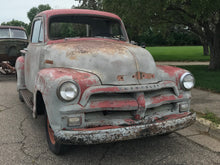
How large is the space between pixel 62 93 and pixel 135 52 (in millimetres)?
1315

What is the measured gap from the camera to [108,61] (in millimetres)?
3434

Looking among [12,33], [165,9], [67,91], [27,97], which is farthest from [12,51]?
[67,91]

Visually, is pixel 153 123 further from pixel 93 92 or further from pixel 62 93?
pixel 62 93

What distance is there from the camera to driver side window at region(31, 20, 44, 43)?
4.59 m

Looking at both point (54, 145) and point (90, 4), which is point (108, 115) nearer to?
point (54, 145)

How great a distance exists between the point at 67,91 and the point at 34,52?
2005 millimetres

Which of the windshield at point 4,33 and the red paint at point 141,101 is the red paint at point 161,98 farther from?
the windshield at point 4,33

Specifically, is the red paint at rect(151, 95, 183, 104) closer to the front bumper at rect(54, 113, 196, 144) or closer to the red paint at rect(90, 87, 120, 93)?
the front bumper at rect(54, 113, 196, 144)

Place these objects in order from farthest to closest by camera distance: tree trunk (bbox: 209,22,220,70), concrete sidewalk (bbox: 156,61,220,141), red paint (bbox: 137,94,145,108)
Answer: tree trunk (bbox: 209,22,220,70) → concrete sidewalk (bbox: 156,61,220,141) → red paint (bbox: 137,94,145,108)

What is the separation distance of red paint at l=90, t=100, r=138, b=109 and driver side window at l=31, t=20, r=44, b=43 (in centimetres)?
206

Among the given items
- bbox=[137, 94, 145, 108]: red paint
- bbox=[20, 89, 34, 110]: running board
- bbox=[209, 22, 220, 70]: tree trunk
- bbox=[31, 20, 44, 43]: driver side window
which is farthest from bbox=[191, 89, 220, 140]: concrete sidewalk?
bbox=[209, 22, 220, 70]: tree trunk

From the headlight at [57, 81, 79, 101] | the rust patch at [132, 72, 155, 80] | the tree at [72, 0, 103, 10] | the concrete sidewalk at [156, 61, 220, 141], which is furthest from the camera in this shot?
the tree at [72, 0, 103, 10]

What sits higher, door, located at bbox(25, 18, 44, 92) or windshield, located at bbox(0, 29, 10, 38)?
windshield, located at bbox(0, 29, 10, 38)

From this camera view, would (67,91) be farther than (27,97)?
No
